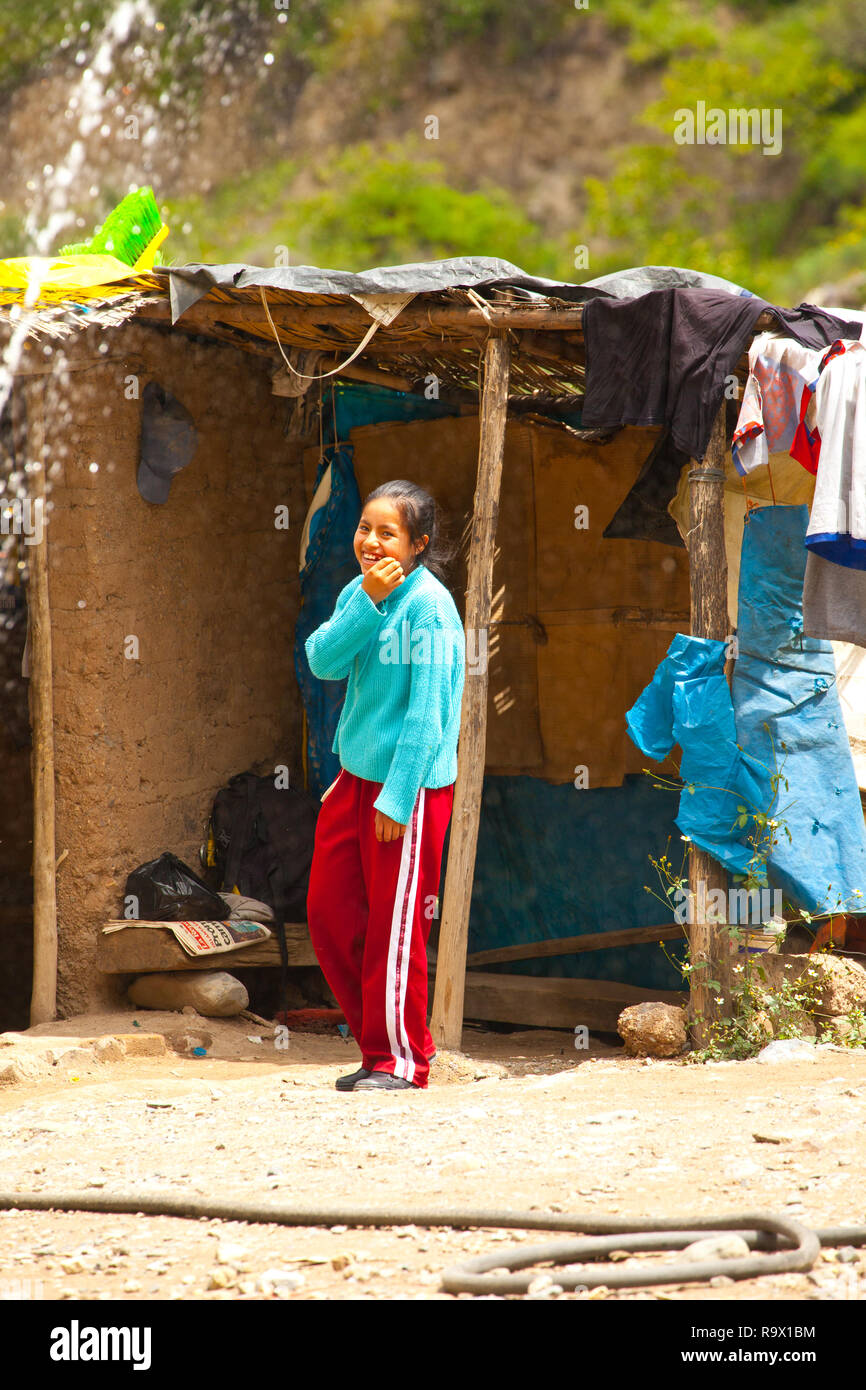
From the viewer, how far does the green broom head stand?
19.7 ft

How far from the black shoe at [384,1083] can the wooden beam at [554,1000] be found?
7.36 ft

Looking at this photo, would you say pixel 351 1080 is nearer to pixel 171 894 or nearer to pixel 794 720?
pixel 171 894

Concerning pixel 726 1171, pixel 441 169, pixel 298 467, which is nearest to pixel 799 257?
pixel 441 169

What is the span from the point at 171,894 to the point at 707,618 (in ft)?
8.33

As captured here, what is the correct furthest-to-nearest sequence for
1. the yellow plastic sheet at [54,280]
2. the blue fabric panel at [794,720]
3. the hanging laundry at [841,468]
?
the yellow plastic sheet at [54,280] → the blue fabric panel at [794,720] → the hanging laundry at [841,468]

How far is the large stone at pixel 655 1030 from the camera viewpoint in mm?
4992

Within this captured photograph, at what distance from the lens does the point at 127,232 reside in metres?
6.11

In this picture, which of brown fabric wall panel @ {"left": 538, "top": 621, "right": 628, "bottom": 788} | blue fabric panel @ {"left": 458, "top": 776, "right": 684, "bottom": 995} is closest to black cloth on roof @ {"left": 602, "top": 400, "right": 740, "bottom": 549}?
brown fabric wall panel @ {"left": 538, "top": 621, "right": 628, "bottom": 788}

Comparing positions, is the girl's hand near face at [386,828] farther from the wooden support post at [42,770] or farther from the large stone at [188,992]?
the wooden support post at [42,770]

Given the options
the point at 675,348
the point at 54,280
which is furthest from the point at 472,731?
the point at 54,280

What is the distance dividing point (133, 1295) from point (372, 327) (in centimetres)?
369

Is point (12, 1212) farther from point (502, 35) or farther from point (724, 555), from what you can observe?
point (502, 35)

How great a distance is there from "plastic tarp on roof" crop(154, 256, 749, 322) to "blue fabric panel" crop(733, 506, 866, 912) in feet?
3.32

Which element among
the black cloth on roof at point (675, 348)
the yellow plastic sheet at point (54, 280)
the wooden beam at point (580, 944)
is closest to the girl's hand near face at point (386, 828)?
→ the black cloth on roof at point (675, 348)
